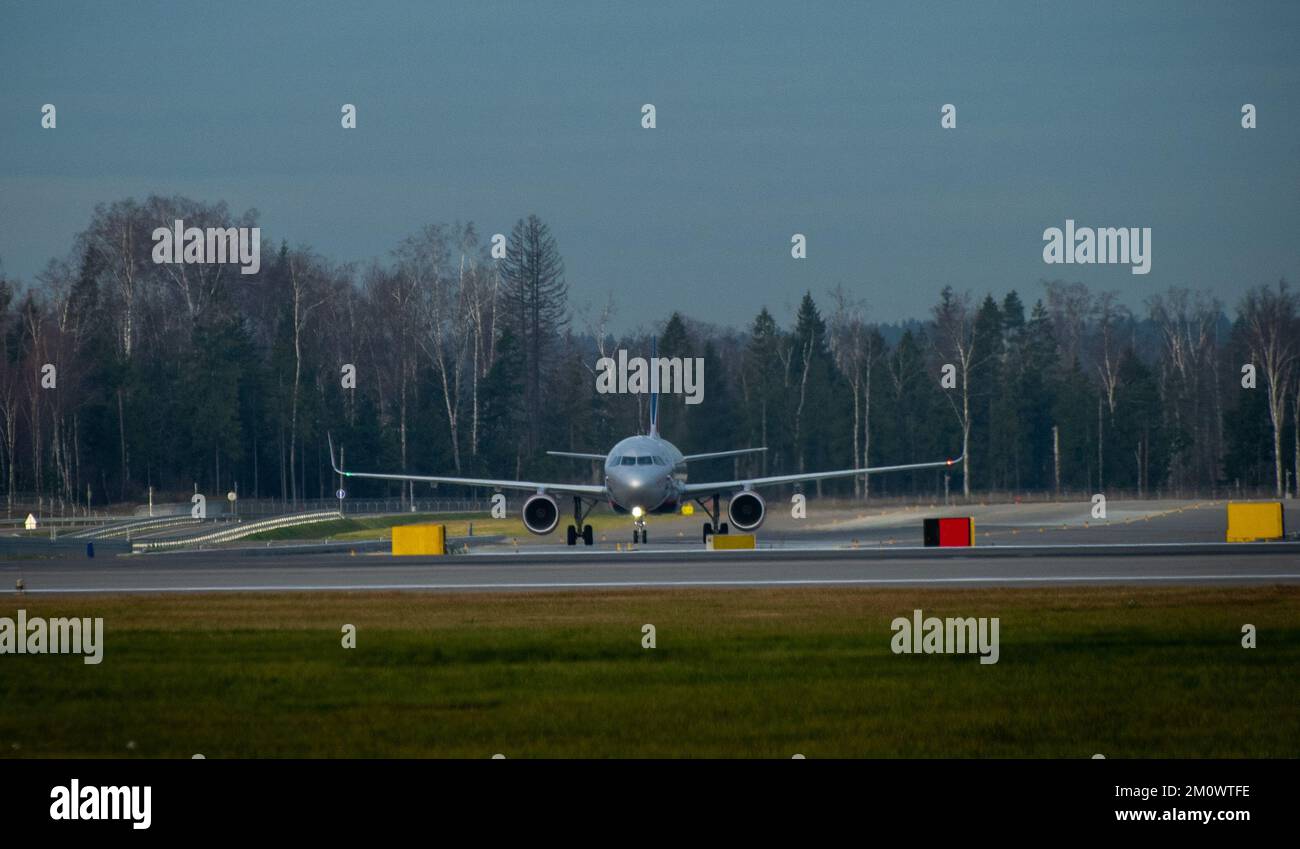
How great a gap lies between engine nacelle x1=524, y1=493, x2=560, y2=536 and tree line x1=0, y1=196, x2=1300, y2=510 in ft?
115

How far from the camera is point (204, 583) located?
104 ft

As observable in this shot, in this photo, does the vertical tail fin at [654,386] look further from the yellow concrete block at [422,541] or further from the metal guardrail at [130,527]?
the metal guardrail at [130,527]

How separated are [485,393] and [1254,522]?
222ft

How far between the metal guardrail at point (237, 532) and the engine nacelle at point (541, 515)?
14.2 metres

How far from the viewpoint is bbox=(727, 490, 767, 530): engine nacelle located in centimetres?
5028

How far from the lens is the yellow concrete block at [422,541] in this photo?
45.6 m

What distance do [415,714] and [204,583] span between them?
18543mm

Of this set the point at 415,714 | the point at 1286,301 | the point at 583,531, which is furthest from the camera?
the point at 1286,301

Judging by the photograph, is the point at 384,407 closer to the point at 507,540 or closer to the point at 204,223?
the point at 204,223
